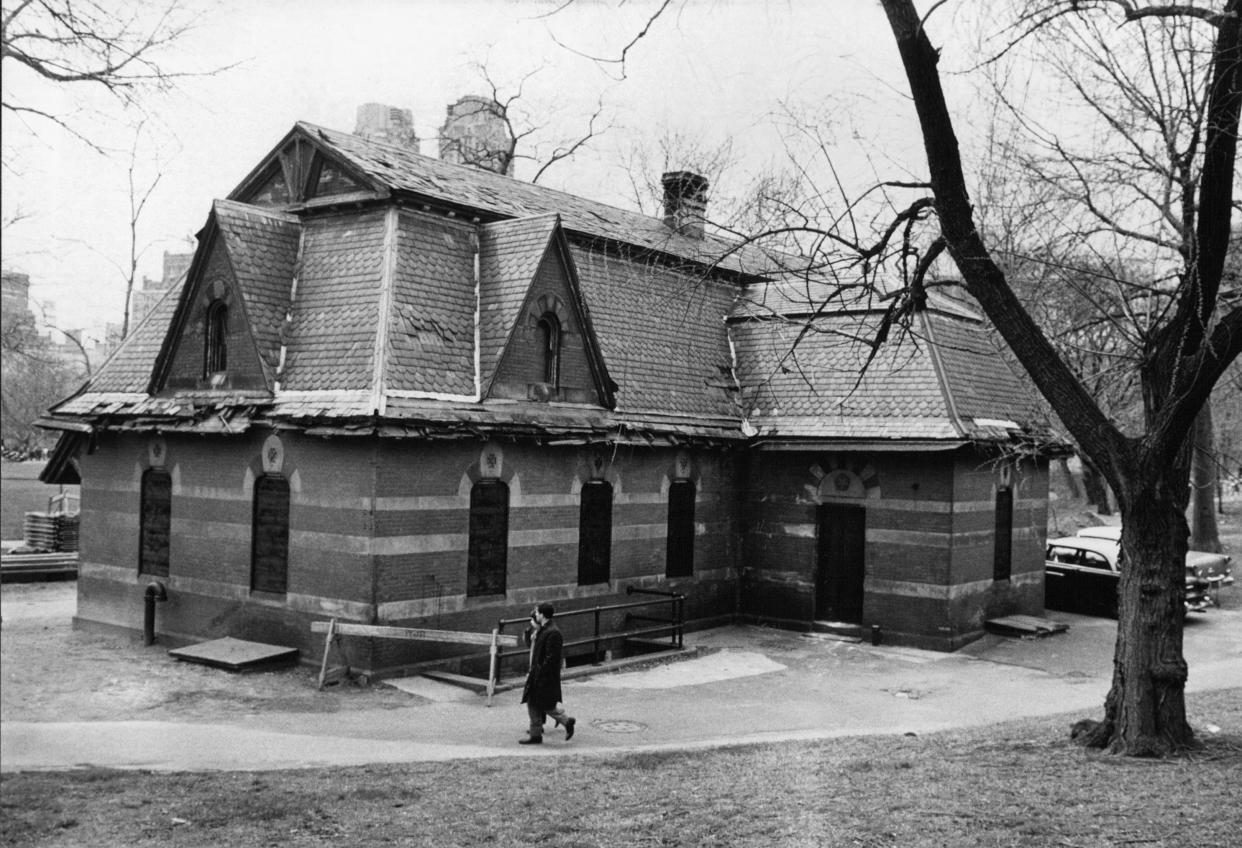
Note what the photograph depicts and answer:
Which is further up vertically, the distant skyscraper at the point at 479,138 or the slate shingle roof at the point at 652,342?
the distant skyscraper at the point at 479,138

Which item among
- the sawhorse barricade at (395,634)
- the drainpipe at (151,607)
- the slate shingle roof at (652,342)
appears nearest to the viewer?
the sawhorse barricade at (395,634)

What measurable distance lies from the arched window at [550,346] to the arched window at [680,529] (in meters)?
4.06

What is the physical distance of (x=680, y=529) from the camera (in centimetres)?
2270

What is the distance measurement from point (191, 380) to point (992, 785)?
14.4m

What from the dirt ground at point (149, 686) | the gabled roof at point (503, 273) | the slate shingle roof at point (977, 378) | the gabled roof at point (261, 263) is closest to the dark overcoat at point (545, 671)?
the dirt ground at point (149, 686)

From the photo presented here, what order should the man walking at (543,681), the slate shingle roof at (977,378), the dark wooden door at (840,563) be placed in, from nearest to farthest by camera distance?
the man walking at (543,681), the slate shingle roof at (977,378), the dark wooden door at (840,563)

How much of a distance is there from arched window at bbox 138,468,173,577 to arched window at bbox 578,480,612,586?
7.15 metres

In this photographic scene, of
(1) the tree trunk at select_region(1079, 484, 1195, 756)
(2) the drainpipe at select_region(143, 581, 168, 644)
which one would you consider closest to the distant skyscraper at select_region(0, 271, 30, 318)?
(1) the tree trunk at select_region(1079, 484, 1195, 756)

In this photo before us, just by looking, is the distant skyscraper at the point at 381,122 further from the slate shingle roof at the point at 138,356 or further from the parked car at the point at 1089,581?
the parked car at the point at 1089,581

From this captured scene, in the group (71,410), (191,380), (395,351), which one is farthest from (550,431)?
(71,410)

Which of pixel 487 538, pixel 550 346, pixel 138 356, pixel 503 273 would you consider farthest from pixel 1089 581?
pixel 138 356

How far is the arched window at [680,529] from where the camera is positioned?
22.5 metres

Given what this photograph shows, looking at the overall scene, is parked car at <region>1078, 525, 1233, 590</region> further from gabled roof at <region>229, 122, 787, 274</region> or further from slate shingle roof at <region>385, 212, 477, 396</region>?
slate shingle roof at <region>385, 212, 477, 396</region>

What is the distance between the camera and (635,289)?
75.5 ft
